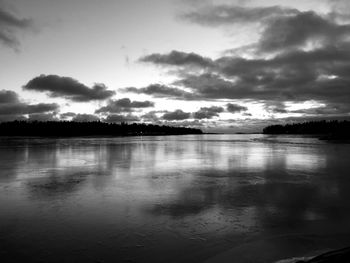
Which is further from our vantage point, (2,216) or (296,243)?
(2,216)

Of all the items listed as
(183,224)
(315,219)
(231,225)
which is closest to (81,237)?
(183,224)

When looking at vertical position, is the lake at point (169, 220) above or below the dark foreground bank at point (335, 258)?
below

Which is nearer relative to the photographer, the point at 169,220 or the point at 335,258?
the point at 335,258

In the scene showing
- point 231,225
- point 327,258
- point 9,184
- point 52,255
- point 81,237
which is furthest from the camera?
point 9,184

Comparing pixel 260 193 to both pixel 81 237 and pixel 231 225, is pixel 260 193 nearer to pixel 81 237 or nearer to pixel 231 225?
pixel 231 225

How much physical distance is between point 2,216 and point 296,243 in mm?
7772

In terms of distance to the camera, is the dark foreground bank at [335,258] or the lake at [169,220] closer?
the dark foreground bank at [335,258]

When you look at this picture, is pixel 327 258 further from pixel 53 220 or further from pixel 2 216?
pixel 2 216

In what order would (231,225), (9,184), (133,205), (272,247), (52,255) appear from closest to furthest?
(52,255)
(272,247)
(231,225)
(133,205)
(9,184)

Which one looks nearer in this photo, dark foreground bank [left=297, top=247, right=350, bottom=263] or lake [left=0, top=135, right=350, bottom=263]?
dark foreground bank [left=297, top=247, right=350, bottom=263]

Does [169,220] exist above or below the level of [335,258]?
below

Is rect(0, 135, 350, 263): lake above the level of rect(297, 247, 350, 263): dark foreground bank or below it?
below

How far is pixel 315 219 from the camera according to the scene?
8.06 meters

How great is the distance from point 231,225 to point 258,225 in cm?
71
